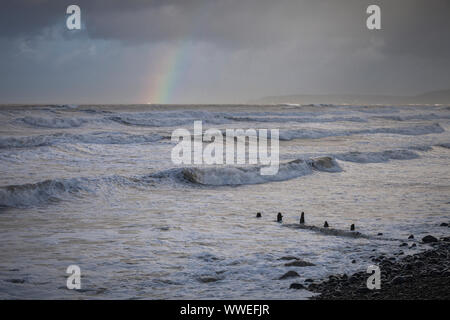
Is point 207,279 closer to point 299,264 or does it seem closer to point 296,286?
point 296,286

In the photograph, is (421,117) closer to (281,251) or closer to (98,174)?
(98,174)

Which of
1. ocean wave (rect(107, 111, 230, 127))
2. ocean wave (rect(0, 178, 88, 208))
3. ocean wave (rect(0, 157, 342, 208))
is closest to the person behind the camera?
ocean wave (rect(0, 178, 88, 208))

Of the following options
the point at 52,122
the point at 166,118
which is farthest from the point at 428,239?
Answer: the point at 166,118

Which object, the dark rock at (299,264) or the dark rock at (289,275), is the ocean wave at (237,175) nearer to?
the dark rock at (299,264)

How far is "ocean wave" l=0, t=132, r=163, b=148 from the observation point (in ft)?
76.8

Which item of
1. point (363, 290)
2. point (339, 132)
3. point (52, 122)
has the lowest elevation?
point (363, 290)

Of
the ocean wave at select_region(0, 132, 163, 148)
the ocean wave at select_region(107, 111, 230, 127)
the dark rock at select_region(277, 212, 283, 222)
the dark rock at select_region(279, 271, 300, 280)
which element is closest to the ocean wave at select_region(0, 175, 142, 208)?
the dark rock at select_region(277, 212, 283, 222)

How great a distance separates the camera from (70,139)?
2480 cm

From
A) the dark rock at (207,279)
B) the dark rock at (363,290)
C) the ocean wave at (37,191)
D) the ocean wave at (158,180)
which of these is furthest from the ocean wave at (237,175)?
the dark rock at (363,290)

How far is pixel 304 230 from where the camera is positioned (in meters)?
8.83

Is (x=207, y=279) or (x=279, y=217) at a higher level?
(x=279, y=217)

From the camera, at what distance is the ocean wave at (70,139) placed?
922 inches

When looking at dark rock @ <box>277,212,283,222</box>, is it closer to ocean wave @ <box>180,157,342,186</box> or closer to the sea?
the sea
